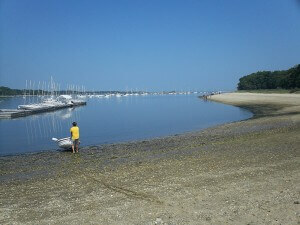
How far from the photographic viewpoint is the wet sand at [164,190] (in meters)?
8.99

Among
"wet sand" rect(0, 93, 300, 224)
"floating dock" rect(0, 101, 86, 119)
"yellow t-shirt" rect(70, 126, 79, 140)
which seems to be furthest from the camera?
"floating dock" rect(0, 101, 86, 119)

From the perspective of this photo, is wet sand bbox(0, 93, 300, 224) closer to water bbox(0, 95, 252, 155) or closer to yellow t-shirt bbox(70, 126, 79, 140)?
yellow t-shirt bbox(70, 126, 79, 140)

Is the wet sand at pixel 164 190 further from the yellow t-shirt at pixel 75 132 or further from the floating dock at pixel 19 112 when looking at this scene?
the floating dock at pixel 19 112

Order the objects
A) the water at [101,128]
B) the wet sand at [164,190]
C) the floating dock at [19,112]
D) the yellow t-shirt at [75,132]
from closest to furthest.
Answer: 1. the wet sand at [164,190]
2. the yellow t-shirt at [75,132]
3. the water at [101,128]
4. the floating dock at [19,112]

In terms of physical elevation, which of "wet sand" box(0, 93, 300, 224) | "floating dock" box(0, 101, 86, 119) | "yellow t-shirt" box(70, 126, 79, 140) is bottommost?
"floating dock" box(0, 101, 86, 119)

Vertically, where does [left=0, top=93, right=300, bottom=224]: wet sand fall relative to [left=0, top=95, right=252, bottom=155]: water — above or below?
above

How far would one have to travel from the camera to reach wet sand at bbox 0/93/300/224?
8992mm

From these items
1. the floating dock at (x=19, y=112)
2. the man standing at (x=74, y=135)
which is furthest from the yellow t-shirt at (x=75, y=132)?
the floating dock at (x=19, y=112)

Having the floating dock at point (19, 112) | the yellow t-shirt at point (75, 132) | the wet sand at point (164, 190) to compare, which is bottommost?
the floating dock at point (19, 112)

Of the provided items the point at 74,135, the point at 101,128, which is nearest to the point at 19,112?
the point at 101,128

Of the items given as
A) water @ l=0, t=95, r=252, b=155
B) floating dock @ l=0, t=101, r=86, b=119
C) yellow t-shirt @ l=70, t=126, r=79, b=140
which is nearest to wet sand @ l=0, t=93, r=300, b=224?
yellow t-shirt @ l=70, t=126, r=79, b=140

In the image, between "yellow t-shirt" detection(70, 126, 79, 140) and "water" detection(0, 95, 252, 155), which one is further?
"water" detection(0, 95, 252, 155)

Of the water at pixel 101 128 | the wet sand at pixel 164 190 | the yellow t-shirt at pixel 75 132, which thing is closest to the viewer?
the wet sand at pixel 164 190

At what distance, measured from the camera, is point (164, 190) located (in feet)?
37.4
